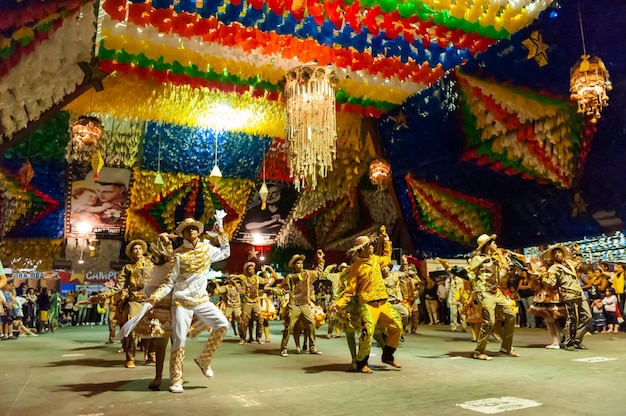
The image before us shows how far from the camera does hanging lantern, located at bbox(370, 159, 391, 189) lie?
556 inches

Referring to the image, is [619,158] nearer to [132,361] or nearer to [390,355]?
[390,355]

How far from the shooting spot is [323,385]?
520 cm

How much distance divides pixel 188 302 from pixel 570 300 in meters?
6.29

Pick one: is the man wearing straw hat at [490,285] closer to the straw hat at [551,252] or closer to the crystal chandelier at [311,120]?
the straw hat at [551,252]

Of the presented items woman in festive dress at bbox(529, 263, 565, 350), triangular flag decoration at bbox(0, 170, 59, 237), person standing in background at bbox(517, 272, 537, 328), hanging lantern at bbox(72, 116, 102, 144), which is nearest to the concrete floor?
woman in festive dress at bbox(529, 263, 565, 350)

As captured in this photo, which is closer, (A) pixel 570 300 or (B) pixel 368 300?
(B) pixel 368 300

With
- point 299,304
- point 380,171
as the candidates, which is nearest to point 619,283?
point 380,171

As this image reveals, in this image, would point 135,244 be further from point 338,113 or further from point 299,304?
point 338,113

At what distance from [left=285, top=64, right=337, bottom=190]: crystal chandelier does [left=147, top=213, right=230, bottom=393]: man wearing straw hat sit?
498cm

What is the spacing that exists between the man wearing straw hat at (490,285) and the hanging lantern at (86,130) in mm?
9063

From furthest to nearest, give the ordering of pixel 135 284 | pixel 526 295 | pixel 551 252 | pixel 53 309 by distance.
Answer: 1. pixel 53 309
2. pixel 526 295
3. pixel 551 252
4. pixel 135 284

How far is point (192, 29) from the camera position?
31.3 feet

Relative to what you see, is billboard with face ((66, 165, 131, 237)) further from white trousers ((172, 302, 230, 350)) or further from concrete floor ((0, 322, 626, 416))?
white trousers ((172, 302, 230, 350))

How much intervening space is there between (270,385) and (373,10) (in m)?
6.48
